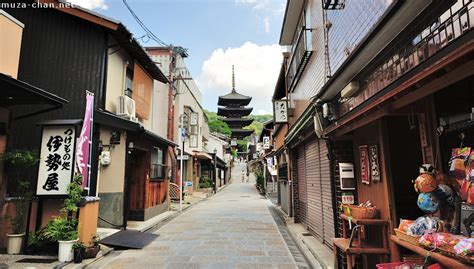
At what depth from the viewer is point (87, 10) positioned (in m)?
9.54

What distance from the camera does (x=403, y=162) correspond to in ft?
14.3

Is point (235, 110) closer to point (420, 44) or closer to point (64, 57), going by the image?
point (64, 57)

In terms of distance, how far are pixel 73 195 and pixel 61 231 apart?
2.69 feet

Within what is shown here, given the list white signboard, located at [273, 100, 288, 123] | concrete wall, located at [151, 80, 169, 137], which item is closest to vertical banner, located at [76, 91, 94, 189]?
white signboard, located at [273, 100, 288, 123]

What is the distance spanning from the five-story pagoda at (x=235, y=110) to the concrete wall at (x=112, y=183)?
59.9m

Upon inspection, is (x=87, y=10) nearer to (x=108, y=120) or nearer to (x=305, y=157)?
(x=108, y=120)

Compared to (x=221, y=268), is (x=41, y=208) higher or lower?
higher

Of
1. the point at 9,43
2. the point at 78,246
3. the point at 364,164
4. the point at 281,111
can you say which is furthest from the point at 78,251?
the point at 281,111

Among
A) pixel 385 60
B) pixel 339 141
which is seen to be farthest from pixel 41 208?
pixel 385 60

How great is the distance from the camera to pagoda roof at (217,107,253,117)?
7119 centimetres

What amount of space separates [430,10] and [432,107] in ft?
3.70

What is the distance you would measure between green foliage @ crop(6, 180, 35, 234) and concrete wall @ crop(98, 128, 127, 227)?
2682 millimetres

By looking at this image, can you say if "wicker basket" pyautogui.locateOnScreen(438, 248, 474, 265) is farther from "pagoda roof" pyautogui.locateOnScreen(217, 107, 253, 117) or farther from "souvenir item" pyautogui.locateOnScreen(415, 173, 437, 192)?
"pagoda roof" pyautogui.locateOnScreen(217, 107, 253, 117)

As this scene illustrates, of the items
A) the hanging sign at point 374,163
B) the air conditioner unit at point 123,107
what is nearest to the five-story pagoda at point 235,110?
the air conditioner unit at point 123,107
